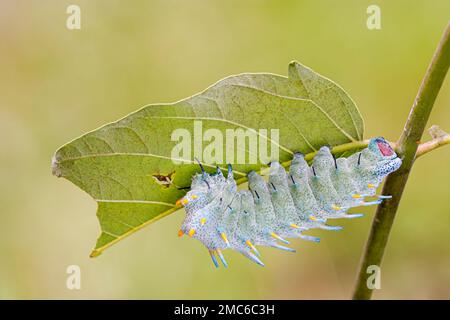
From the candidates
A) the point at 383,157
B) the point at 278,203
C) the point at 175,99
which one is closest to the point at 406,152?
the point at 383,157

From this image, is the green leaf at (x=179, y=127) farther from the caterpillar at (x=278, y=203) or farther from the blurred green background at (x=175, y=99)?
the blurred green background at (x=175, y=99)

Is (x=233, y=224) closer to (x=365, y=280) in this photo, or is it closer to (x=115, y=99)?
(x=365, y=280)

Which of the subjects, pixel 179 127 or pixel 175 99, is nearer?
pixel 179 127

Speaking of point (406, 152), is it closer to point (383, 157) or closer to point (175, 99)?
point (383, 157)

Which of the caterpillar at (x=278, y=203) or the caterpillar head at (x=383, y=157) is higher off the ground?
the caterpillar head at (x=383, y=157)

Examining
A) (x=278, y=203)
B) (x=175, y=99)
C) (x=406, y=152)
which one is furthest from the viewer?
(x=175, y=99)

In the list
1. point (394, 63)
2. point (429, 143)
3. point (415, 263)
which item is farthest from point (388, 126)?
point (429, 143)

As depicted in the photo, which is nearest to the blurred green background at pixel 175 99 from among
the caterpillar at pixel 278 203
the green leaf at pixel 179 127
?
the caterpillar at pixel 278 203
